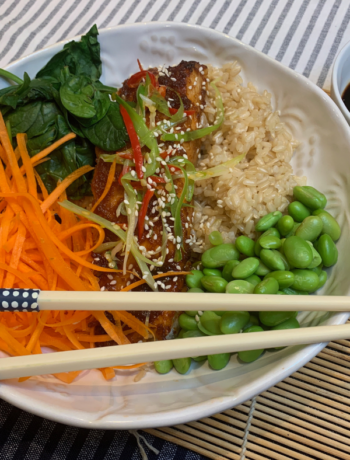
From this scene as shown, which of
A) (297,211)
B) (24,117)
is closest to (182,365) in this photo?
(297,211)

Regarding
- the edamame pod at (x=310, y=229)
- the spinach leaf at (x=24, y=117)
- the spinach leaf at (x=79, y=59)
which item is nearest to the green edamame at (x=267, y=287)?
the edamame pod at (x=310, y=229)

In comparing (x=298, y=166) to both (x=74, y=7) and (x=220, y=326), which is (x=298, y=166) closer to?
(x=220, y=326)

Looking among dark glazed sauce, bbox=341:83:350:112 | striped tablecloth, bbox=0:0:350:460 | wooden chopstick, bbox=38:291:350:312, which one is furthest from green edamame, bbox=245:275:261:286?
striped tablecloth, bbox=0:0:350:460

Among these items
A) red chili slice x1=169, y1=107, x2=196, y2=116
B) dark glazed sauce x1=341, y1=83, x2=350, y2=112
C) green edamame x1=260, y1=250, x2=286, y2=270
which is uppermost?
dark glazed sauce x1=341, y1=83, x2=350, y2=112

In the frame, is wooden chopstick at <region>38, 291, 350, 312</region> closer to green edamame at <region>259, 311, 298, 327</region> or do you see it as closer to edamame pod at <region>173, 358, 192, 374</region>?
green edamame at <region>259, 311, 298, 327</region>

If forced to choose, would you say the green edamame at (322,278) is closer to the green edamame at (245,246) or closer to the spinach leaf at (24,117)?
the green edamame at (245,246)

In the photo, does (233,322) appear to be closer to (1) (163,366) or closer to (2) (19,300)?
(1) (163,366)
